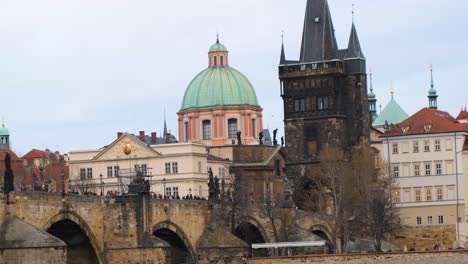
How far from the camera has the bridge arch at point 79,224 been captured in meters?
97.8

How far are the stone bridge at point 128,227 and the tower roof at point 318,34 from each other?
47.0m

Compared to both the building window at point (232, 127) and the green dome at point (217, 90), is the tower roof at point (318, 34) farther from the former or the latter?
the building window at point (232, 127)

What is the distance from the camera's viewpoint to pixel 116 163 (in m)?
167

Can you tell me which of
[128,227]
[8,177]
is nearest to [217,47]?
[128,227]

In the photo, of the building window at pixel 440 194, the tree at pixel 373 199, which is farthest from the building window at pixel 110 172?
the building window at pixel 440 194

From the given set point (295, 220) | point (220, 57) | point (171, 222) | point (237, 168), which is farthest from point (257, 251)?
point (220, 57)

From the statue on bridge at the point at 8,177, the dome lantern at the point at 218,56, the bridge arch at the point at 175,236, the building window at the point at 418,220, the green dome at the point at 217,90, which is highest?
the dome lantern at the point at 218,56

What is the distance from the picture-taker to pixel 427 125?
545 feet

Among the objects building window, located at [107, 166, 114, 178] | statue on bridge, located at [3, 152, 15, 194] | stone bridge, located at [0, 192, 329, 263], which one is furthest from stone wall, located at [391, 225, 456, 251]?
statue on bridge, located at [3, 152, 15, 194]

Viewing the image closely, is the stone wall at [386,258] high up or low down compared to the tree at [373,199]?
down

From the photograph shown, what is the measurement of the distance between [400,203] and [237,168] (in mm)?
15885

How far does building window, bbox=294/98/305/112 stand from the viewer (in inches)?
6540

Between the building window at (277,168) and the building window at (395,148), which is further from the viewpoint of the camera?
the building window at (277,168)

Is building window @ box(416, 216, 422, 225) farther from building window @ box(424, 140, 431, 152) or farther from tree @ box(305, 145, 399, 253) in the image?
building window @ box(424, 140, 431, 152)
